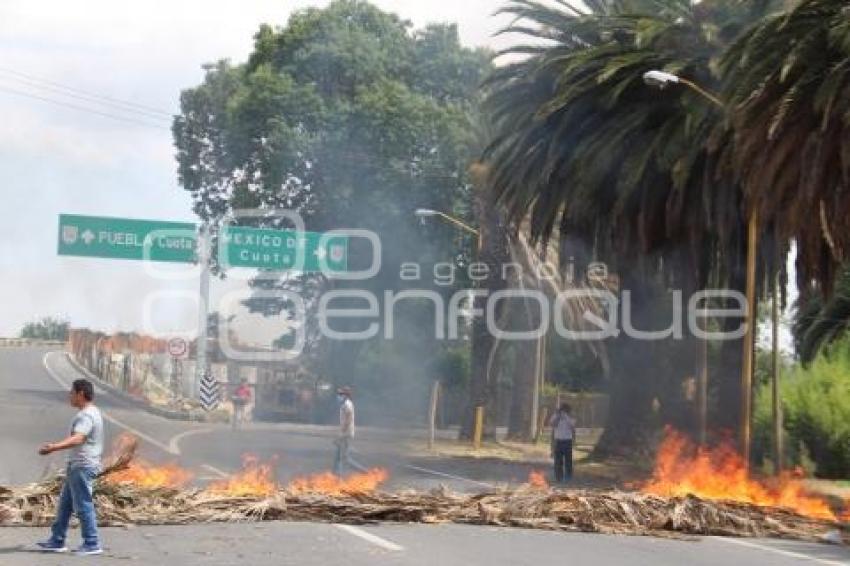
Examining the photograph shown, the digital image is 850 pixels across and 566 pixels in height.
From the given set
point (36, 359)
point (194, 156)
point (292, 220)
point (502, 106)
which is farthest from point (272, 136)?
point (36, 359)

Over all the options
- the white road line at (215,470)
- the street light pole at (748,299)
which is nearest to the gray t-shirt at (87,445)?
the white road line at (215,470)

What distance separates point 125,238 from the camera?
3450cm

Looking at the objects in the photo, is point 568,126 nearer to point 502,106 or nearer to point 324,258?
point 502,106

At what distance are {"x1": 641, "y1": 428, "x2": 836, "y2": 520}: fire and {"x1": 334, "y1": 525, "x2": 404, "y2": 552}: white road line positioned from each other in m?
3.96

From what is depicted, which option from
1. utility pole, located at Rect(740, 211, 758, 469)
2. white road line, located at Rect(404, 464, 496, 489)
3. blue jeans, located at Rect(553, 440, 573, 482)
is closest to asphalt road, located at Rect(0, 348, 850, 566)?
white road line, located at Rect(404, 464, 496, 489)

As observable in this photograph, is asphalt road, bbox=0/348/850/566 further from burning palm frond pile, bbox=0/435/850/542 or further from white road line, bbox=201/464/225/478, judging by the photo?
white road line, bbox=201/464/225/478

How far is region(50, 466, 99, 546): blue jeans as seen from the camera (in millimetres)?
9445

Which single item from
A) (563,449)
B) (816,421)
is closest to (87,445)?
(563,449)

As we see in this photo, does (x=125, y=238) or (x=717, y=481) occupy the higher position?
(x=125, y=238)

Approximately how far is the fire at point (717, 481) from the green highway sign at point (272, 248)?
14600mm

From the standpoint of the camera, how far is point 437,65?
44000 millimetres

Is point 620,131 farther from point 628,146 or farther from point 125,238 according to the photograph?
point 125,238

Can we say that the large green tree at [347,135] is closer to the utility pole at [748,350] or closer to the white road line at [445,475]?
the white road line at [445,475]

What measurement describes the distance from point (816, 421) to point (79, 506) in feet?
80.5
